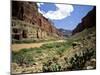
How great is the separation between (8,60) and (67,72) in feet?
2.86

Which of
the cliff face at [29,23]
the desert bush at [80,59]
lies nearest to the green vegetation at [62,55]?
the desert bush at [80,59]

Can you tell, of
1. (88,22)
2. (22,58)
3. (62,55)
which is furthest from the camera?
(88,22)

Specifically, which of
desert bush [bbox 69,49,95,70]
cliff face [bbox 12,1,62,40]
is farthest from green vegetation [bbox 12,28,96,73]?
cliff face [bbox 12,1,62,40]

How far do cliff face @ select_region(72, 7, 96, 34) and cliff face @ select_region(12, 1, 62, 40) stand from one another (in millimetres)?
344

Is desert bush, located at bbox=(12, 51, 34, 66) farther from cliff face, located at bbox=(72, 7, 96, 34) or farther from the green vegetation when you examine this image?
cliff face, located at bbox=(72, 7, 96, 34)

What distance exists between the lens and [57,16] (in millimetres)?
→ 3012

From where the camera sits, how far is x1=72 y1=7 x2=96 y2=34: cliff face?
313 cm

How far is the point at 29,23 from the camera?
2863 millimetres

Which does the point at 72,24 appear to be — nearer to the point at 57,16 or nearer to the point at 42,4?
the point at 57,16

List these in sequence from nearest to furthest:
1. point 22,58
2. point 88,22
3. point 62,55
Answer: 1. point 22,58
2. point 62,55
3. point 88,22

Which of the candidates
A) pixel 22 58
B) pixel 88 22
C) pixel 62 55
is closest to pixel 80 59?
pixel 62 55

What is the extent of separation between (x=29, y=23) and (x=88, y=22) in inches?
35.6

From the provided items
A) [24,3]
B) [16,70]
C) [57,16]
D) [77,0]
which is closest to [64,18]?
[57,16]

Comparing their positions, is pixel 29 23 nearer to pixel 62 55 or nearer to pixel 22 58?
pixel 22 58
